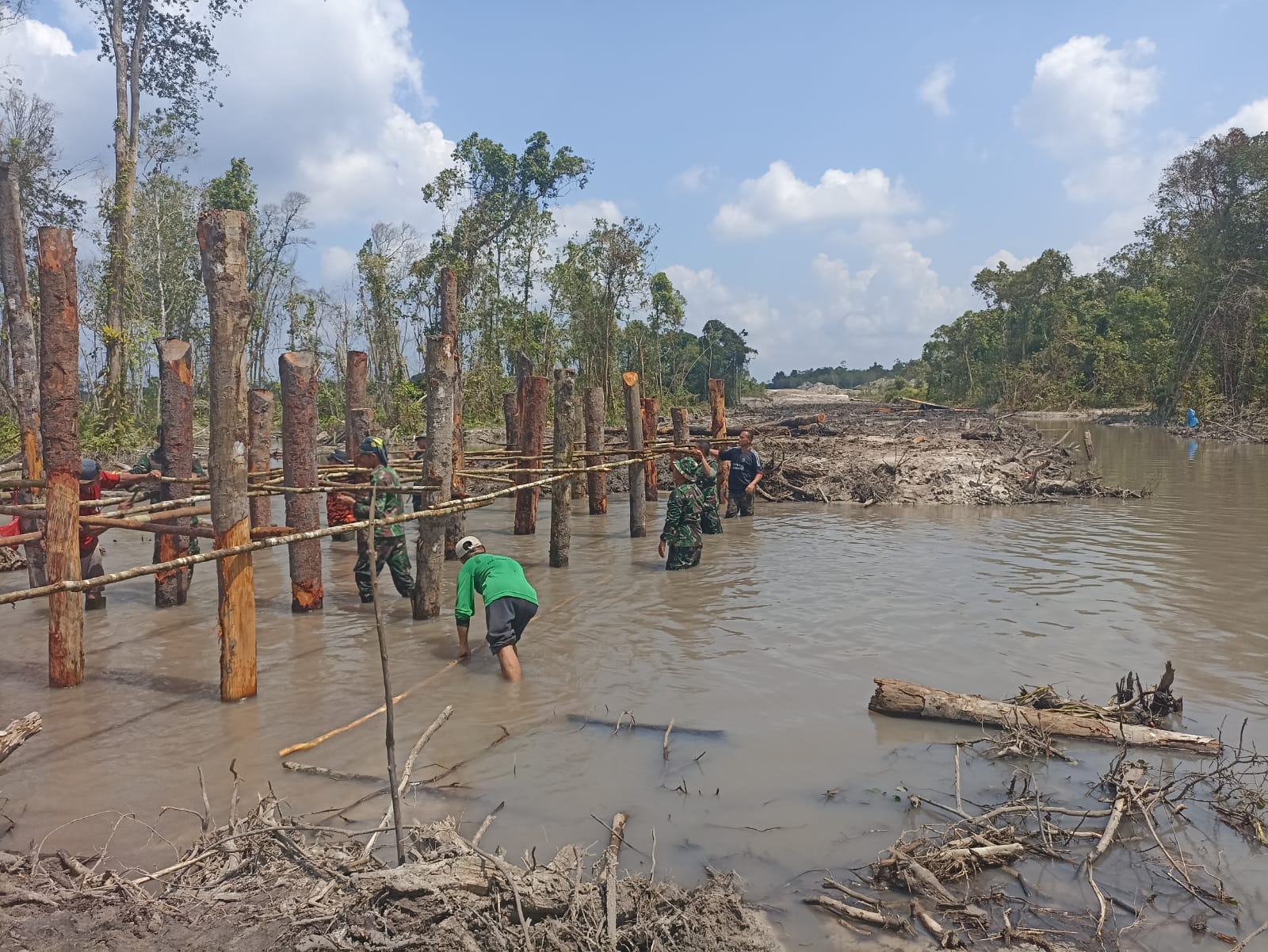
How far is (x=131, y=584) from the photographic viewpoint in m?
9.62

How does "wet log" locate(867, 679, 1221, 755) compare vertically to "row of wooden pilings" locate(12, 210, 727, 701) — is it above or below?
below

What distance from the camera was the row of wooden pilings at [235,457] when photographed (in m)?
5.36

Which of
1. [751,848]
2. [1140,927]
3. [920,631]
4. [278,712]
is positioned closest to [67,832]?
[278,712]

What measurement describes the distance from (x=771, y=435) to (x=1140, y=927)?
16370 mm

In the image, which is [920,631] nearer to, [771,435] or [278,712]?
[278,712]

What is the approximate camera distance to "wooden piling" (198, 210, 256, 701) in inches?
208

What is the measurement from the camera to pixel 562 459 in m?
10.3

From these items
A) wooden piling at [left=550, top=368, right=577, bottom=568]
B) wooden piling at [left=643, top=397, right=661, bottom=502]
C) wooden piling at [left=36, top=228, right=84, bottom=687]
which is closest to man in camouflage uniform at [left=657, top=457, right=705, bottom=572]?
wooden piling at [left=550, top=368, right=577, bottom=568]

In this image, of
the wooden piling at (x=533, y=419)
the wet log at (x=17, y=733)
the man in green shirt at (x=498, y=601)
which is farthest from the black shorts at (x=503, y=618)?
the wooden piling at (x=533, y=419)

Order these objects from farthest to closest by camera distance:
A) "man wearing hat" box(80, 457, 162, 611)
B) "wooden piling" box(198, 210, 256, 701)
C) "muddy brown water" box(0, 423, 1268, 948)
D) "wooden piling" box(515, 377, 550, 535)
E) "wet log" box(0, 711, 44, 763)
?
"wooden piling" box(515, 377, 550, 535) < "man wearing hat" box(80, 457, 162, 611) < "wooden piling" box(198, 210, 256, 701) < "muddy brown water" box(0, 423, 1268, 948) < "wet log" box(0, 711, 44, 763)

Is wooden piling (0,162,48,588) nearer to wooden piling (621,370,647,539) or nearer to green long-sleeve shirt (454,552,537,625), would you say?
green long-sleeve shirt (454,552,537,625)

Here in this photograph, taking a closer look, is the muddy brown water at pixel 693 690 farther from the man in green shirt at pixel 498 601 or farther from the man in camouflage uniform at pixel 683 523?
the man in camouflage uniform at pixel 683 523

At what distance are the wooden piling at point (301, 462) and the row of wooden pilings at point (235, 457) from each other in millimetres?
13

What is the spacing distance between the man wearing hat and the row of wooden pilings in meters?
0.48
